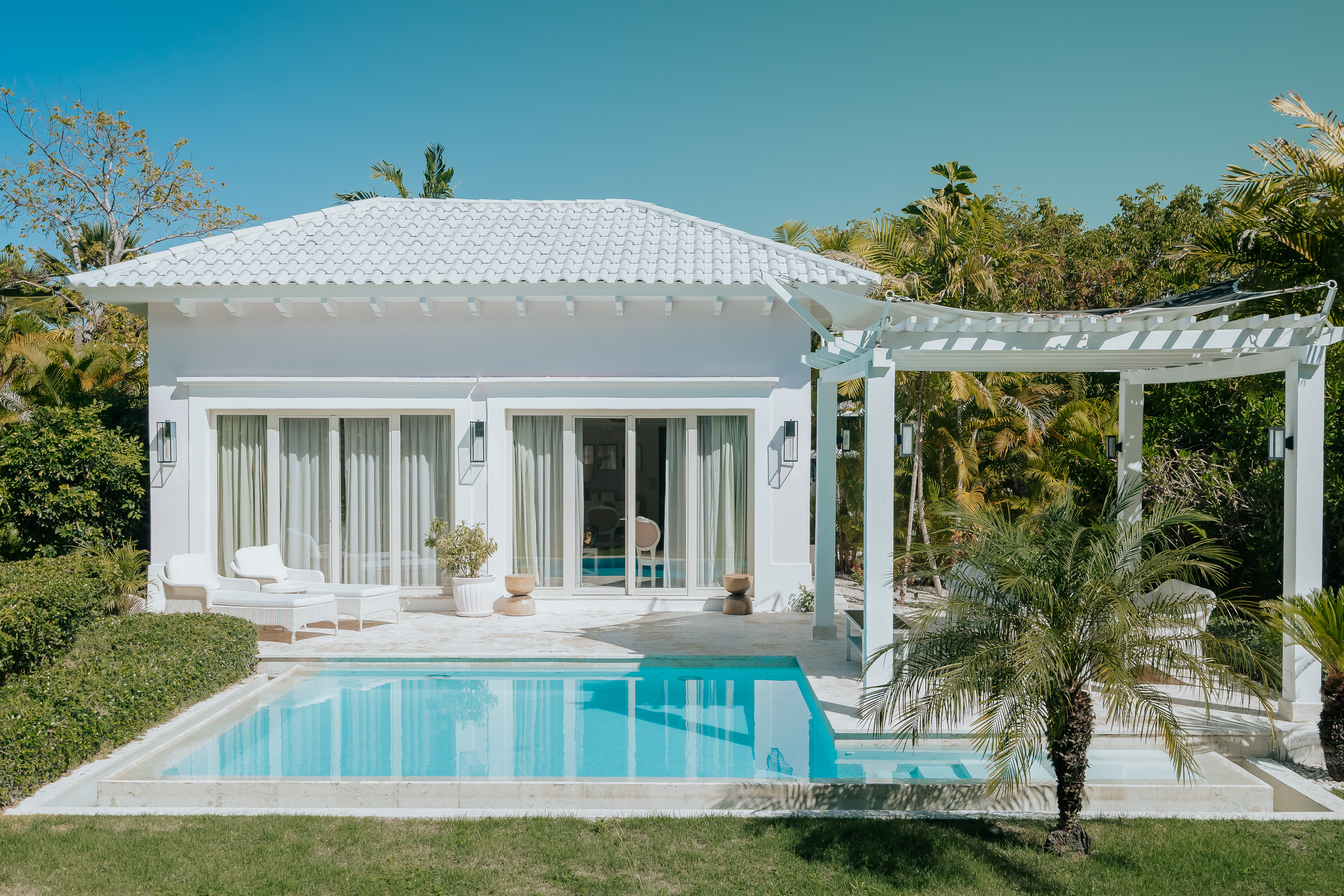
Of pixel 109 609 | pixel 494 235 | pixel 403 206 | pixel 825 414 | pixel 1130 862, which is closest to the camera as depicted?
pixel 1130 862

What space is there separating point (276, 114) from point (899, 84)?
18.2m

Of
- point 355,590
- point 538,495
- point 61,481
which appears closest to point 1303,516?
point 538,495

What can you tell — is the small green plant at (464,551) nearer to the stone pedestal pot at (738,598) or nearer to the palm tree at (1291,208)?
the stone pedestal pot at (738,598)

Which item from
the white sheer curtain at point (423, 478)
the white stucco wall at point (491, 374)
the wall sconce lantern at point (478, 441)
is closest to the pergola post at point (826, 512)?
the white stucco wall at point (491, 374)

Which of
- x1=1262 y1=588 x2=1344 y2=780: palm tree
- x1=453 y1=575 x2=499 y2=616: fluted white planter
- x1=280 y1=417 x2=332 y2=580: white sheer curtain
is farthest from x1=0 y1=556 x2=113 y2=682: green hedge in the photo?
x1=1262 y1=588 x2=1344 y2=780: palm tree

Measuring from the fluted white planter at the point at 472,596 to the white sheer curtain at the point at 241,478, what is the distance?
333cm

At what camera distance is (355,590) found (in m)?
11.9

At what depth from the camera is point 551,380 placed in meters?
13.2

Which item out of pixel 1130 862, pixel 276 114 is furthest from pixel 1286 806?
pixel 276 114

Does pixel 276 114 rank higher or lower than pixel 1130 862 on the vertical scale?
higher

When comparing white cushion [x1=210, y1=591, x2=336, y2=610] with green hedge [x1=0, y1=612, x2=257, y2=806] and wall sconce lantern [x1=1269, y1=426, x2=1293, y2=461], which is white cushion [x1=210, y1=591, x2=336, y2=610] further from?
wall sconce lantern [x1=1269, y1=426, x2=1293, y2=461]

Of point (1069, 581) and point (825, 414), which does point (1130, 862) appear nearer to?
point (1069, 581)

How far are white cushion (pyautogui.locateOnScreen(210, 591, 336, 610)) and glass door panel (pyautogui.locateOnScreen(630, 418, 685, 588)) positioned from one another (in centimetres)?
444

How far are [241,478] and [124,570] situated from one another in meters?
1.97
